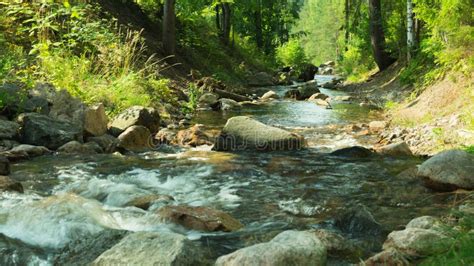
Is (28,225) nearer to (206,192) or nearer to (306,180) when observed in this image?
(206,192)

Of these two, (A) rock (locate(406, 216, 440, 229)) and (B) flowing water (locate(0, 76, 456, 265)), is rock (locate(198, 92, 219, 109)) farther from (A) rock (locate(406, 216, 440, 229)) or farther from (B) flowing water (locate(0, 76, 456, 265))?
(A) rock (locate(406, 216, 440, 229))

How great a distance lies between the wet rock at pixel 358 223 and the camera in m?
4.45

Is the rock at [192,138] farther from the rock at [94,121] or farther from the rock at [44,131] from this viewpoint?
the rock at [44,131]

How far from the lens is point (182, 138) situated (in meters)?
9.48

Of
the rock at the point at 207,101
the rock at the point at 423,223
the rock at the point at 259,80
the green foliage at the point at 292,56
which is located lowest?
the rock at the point at 423,223

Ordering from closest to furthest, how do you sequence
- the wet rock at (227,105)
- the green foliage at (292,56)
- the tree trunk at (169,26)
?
the wet rock at (227,105) → the tree trunk at (169,26) → the green foliage at (292,56)

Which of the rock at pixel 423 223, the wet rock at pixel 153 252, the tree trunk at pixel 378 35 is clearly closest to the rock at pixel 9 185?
the wet rock at pixel 153 252

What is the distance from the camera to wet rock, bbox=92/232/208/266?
3449mm

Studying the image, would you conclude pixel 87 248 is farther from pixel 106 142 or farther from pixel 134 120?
pixel 134 120

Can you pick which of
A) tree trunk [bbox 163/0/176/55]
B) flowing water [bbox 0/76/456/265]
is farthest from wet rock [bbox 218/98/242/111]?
flowing water [bbox 0/76/456/265]

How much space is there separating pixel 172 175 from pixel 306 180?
183cm

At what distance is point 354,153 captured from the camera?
26.3 feet

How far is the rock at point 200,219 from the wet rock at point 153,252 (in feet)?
2.68

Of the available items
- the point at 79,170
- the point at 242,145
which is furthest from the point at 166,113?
the point at 79,170
